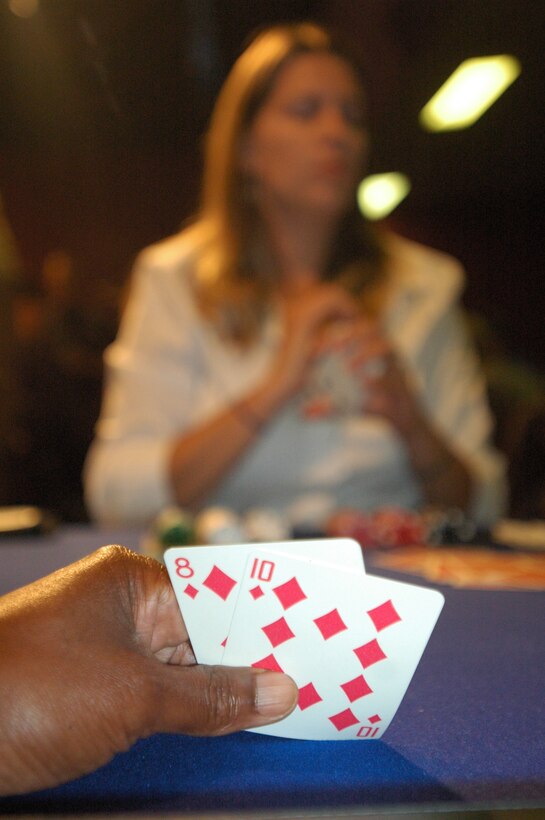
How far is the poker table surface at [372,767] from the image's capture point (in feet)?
1.43

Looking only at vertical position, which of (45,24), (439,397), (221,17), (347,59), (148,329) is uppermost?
(221,17)

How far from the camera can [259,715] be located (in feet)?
1.71

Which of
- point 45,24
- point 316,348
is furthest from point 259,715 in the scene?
point 45,24

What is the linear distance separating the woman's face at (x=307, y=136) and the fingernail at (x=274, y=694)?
6.71 ft

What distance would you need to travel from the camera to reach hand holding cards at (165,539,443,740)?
1.77 ft

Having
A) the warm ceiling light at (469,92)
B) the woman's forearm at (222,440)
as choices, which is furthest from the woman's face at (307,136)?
Answer: the warm ceiling light at (469,92)

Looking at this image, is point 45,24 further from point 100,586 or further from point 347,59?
point 100,586

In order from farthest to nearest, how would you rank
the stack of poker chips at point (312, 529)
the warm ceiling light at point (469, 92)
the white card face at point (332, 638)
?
the warm ceiling light at point (469, 92), the stack of poker chips at point (312, 529), the white card face at point (332, 638)

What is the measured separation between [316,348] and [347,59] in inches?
41.9

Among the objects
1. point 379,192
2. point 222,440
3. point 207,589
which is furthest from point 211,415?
point 379,192

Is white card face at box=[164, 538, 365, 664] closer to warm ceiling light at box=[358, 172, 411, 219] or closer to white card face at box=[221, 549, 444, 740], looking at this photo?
white card face at box=[221, 549, 444, 740]

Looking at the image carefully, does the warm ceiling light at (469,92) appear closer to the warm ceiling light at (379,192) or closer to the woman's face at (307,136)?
the warm ceiling light at (379,192)

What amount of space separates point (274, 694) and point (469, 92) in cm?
397

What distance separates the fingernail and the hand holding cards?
0.02 m
